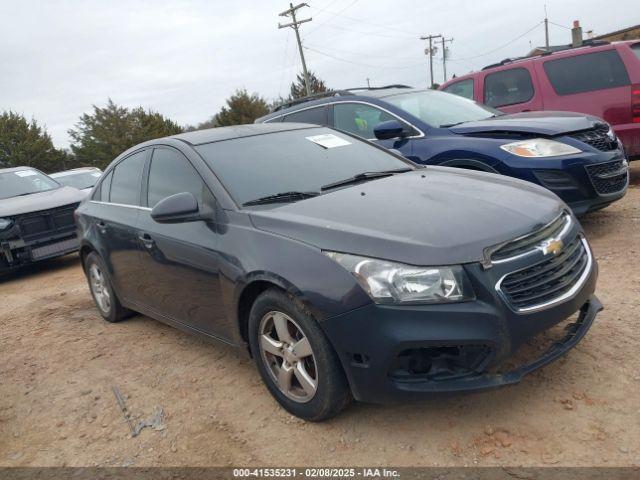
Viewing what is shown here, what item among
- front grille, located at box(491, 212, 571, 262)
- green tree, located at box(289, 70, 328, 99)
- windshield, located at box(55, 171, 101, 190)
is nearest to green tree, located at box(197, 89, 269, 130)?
green tree, located at box(289, 70, 328, 99)

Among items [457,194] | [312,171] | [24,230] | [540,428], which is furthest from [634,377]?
[24,230]

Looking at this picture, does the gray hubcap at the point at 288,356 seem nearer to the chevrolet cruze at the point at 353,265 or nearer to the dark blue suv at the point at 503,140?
the chevrolet cruze at the point at 353,265

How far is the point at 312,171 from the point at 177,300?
125 cm

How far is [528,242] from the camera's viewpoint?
8.67 feet

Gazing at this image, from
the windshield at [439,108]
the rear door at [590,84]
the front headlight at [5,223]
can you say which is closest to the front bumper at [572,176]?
the windshield at [439,108]

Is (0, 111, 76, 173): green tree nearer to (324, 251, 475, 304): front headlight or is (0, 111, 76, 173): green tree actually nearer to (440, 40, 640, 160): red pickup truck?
(440, 40, 640, 160): red pickup truck

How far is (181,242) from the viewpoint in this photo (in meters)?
3.51

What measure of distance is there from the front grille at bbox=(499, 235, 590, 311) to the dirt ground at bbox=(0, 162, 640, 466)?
0.54 m

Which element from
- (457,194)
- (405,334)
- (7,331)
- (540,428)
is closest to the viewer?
(405,334)

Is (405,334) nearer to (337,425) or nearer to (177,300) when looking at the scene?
(337,425)

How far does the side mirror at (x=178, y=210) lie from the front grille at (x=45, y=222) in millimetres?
5733

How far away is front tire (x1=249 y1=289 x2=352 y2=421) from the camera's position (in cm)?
265

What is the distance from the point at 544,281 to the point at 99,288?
4.00 metres

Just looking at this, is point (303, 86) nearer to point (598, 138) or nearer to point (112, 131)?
point (112, 131)
